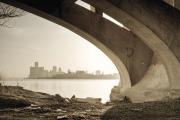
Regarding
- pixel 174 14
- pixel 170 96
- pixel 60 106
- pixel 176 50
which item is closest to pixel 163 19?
pixel 174 14

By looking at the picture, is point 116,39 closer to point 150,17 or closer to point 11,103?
point 150,17

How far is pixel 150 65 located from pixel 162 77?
1594 mm

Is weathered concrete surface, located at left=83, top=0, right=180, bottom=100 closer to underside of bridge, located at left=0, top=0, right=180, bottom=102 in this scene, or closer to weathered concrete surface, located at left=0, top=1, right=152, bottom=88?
underside of bridge, located at left=0, top=0, right=180, bottom=102

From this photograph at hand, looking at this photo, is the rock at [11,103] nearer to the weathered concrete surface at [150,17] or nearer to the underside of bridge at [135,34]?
the underside of bridge at [135,34]

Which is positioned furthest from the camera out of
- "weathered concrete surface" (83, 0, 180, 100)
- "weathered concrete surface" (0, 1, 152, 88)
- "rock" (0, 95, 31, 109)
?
"weathered concrete surface" (0, 1, 152, 88)

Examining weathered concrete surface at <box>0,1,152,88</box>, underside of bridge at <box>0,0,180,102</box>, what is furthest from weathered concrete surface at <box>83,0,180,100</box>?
weathered concrete surface at <box>0,1,152,88</box>

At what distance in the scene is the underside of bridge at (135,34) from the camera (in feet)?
36.2

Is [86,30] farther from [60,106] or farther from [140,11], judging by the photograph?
[60,106]

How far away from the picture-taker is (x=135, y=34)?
13.7 m

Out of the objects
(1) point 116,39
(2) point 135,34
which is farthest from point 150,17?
(1) point 116,39

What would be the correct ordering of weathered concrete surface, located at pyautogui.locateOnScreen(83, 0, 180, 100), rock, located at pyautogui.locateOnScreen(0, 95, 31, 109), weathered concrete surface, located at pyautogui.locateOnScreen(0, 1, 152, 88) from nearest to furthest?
rock, located at pyautogui.locateOnScreen(0, 95, 31, 109)
weathered concrete surface, located at pyautogui.locateOnScreen(83, 0, 180, 100)
weathered concrete surface, located at pyautogui.locateOnScreen(0, 1, 152, 88)

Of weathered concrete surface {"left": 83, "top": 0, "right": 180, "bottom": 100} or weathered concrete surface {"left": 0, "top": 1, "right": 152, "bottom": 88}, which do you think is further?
weathered concrete surface {"left": 0, "top": 1, "right": 152, "bottom": 88}

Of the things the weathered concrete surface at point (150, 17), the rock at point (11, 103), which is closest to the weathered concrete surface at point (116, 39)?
the weathered concrete surface at point (150, 17)

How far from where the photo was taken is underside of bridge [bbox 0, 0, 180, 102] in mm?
11031
